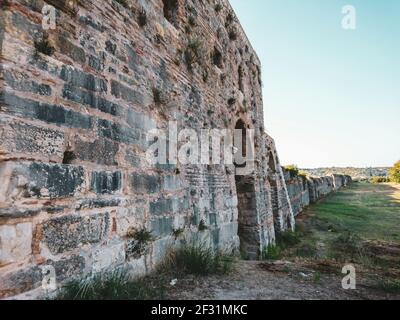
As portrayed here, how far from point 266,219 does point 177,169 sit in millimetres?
5291

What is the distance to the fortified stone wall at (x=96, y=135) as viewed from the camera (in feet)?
7.25

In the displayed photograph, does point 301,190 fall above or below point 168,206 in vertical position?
below

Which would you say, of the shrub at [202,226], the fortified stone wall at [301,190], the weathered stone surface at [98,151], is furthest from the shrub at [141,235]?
the fortified stone wall at [301,190]

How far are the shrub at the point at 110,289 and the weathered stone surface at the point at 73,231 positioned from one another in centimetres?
31

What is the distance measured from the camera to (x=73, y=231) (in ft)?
8.32

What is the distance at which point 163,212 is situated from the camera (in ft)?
12.9

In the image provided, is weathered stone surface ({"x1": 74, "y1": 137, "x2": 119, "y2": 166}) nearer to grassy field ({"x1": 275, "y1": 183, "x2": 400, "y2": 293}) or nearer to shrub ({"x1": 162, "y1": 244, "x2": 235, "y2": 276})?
shrub ({"x1": 162, "y1": 244, "x2": 235, "y2": 276})

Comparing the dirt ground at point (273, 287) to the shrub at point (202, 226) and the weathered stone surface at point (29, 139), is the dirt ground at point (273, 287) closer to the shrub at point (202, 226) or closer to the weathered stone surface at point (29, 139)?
the shrub at point (202, 226)

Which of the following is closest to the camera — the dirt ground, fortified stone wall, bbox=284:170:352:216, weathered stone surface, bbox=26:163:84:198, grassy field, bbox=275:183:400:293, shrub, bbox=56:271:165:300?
weathered stone surface, bbox=26:163:84:198

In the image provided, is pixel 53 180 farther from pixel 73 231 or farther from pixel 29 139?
pixel 73 231

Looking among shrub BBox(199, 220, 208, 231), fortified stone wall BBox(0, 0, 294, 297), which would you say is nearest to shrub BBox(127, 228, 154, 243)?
fortified stone wall BBox(0, 0, 294, 297)

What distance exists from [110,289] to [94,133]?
1436mm

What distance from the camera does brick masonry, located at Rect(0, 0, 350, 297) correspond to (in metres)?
2.21

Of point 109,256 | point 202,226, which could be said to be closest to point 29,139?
point 109,256
